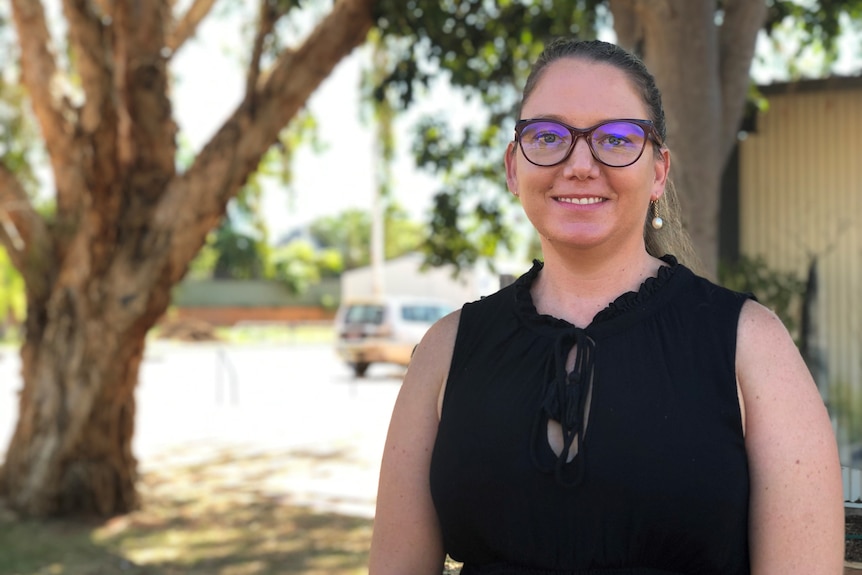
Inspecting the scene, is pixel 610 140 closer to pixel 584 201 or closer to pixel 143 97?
pixel 584 201

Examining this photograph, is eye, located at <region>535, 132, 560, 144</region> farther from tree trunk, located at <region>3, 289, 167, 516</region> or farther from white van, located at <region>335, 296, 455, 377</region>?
white van, located at <region>335, 296, 455, 377</region>

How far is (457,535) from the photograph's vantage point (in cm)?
189

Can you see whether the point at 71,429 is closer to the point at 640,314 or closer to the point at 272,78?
the point at 272,78

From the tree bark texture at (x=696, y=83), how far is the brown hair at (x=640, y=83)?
2.62 meters

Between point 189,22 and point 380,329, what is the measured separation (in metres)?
12.2

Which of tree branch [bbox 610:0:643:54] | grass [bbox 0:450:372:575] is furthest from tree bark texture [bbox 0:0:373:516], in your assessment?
tree branch [bbox 610:0:643:54]

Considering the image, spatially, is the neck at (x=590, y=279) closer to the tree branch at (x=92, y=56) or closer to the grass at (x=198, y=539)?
the grass at (x=198, y=539)

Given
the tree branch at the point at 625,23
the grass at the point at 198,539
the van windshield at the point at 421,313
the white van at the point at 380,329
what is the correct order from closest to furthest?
the tree branch at the point at 625,23
the grass at the point at 198,539
the white van at the point at 380,329
the van windshield at the point at 421,313

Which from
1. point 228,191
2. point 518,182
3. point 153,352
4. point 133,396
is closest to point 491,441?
point 518,182

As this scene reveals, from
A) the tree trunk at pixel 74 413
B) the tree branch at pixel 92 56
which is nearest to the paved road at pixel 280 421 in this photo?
the tree trunk at pixel 74 413

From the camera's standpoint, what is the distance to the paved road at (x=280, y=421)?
414 inches

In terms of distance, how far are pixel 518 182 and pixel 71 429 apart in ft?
23.4

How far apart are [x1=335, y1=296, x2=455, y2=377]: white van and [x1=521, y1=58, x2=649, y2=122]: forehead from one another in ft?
61.1

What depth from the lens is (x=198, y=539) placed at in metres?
7.96
